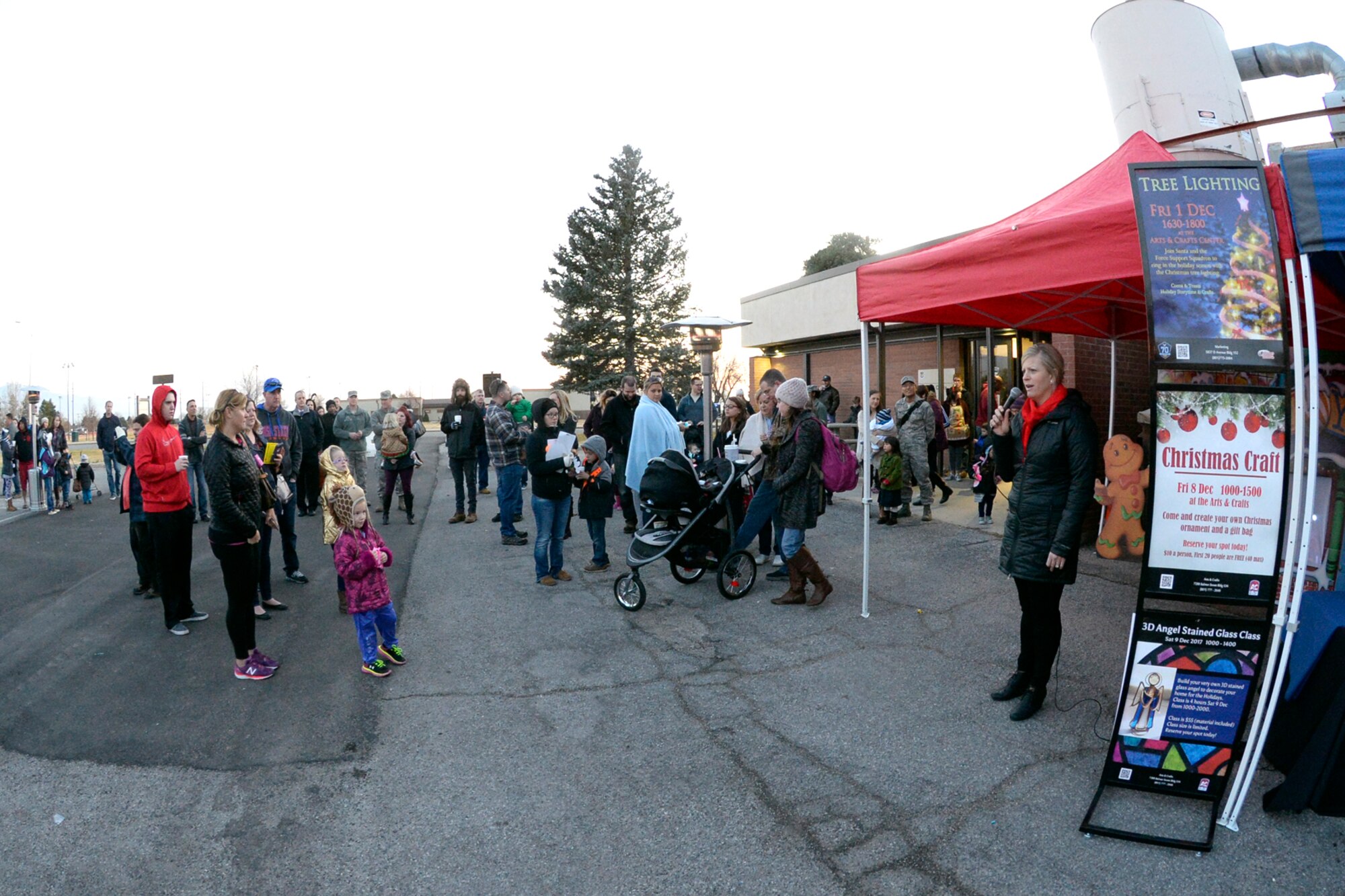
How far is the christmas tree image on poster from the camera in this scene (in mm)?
3332

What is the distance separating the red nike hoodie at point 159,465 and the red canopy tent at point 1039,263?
17.0 feet

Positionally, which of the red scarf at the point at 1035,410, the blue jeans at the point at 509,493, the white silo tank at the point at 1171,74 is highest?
the white silo tank at the point at 1171,74

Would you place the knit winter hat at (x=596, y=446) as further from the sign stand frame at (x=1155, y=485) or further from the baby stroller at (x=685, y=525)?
the sign stand frame at (x=1155, y=485)

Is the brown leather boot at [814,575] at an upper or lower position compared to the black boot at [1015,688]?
upper

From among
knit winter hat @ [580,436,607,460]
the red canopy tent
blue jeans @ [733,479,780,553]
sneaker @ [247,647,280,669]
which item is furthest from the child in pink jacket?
the red canopy tent

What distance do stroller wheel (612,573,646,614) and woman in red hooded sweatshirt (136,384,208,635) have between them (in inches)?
129

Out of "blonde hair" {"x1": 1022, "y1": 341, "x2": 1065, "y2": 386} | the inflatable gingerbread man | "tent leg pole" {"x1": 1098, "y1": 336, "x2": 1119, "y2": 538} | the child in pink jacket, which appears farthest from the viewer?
"tent leg pole" {"x1": 1098, "y1": 336, "x2": 1119, "y2": 538}

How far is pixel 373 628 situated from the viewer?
5.48 meters

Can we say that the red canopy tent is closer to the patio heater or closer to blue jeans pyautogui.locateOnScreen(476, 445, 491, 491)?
the patio heater

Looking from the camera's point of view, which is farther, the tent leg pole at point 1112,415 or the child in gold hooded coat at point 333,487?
the tent leg pole at point 1112,415

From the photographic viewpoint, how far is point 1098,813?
347 cm

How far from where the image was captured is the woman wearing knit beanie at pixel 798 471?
641 centimetres

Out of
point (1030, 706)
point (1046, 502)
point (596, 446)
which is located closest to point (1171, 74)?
point (1046, 502)

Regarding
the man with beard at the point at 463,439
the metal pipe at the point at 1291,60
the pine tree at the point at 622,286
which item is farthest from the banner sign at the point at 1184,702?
the pine tree at the point at 622,286
